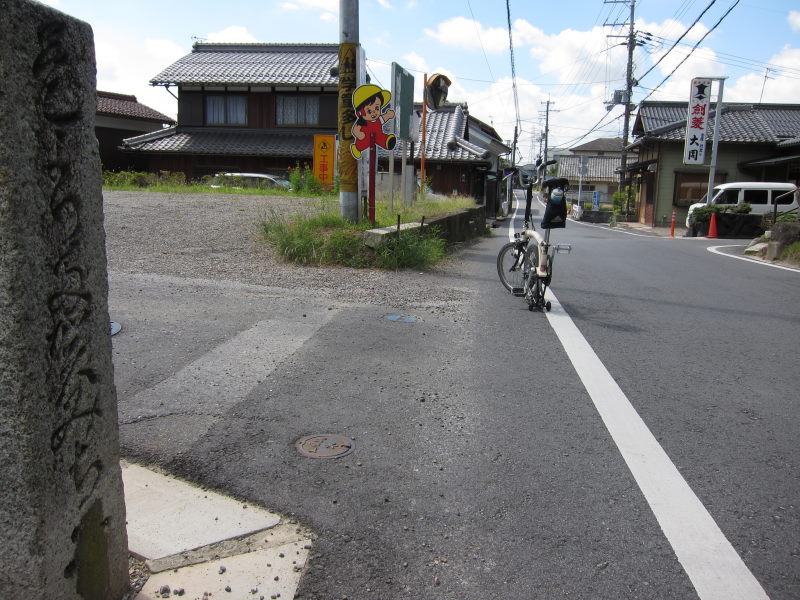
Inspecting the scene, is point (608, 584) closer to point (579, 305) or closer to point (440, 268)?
point (579, 305)

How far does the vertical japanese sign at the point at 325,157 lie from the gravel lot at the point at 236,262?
10130 mm

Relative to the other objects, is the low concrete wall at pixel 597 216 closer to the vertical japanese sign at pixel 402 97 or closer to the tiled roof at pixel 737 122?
the tiled roof at pixel 737 122

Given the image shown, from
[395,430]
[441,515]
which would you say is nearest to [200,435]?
[395,430]

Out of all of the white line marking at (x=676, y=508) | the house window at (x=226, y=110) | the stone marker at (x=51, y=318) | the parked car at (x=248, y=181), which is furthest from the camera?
the house window at (x=226, y=110)

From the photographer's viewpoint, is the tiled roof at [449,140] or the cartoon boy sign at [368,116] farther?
the tiled roof at [449,140]

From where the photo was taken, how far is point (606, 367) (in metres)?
5.24

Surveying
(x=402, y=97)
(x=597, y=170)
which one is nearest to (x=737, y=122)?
(x=402, y=97)

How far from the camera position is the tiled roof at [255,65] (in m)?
28.2

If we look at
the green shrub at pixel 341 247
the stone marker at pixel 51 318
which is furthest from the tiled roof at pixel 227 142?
the stone marker at pixel 51 318

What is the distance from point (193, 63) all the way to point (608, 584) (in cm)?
3195

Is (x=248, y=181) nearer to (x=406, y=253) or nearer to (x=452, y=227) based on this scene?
(x=452, y=227)

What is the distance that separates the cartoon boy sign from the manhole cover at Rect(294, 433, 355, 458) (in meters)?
7.69

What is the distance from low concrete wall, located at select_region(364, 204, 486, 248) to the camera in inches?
383

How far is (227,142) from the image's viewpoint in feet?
93.1
